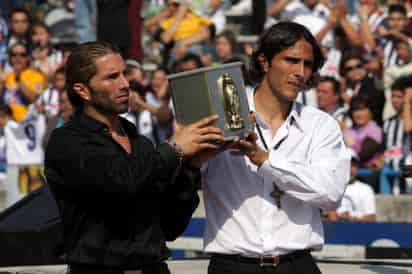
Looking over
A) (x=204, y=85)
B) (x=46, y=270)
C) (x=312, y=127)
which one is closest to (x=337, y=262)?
(x=46, y=270)

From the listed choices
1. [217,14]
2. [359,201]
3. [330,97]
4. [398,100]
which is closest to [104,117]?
[359,201]

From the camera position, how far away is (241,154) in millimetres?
4895

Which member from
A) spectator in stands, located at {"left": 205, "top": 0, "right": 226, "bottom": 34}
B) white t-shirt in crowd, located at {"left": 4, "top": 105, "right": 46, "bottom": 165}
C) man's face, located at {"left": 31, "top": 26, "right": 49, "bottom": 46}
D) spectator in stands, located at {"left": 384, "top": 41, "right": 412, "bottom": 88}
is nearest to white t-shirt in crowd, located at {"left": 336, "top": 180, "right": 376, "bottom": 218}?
spectator in stands, located at {"left": 384, "top": 41, "right": 412, "bottom": 88}

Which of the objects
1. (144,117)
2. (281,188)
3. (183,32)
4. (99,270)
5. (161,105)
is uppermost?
(281,188)

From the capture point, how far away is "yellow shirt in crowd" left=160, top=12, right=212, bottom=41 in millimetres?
15406

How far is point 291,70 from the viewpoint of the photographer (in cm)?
519

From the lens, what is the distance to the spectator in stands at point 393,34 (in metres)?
13.7

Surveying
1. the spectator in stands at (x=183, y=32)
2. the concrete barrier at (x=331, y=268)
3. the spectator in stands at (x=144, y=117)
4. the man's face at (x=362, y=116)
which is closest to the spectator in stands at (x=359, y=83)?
the man's face at (x=362, y=116)

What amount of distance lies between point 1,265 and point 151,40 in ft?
31.3

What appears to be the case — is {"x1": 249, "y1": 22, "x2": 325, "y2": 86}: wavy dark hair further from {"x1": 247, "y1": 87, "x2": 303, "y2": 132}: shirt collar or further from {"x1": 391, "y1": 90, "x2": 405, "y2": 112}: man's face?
{"x1": 391, "y1": 90, "x2": 405, "y2": 112}: man's face

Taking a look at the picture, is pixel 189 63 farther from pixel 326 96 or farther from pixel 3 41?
pixel 3 41

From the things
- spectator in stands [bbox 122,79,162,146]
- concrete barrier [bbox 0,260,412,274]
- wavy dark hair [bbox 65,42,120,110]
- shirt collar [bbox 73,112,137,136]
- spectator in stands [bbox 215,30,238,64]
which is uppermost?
wavy dark hair [bbox 65,42,120,110]

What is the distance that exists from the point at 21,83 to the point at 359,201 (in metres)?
5.74

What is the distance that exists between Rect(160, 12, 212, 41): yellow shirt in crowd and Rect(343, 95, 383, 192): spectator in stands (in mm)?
3432
